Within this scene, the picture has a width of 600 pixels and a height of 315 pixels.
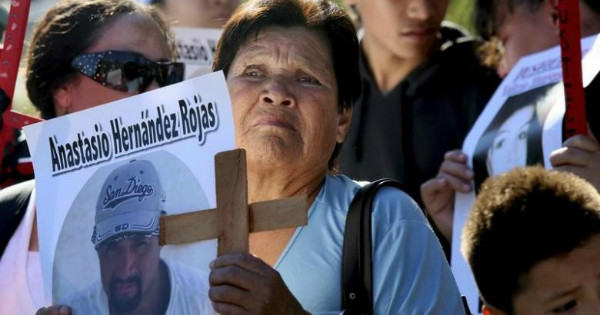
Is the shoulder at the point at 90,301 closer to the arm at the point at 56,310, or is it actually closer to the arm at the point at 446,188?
the arm at the point at 56,310

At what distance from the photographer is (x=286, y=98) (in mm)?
3146

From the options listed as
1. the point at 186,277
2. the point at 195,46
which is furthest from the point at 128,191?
the point at 195,46

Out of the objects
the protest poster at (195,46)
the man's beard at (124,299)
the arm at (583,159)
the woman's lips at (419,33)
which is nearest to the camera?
the man's beard at (124,299)

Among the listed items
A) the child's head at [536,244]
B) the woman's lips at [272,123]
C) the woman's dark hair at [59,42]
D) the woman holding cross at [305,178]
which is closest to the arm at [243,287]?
the woman holding cross at [305,178]

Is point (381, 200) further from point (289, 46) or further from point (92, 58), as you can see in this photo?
point (92, 58)

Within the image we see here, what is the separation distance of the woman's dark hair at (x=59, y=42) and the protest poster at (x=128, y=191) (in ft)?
3.12

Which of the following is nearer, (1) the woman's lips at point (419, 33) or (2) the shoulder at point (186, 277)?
(2) the shoulder at point (186, 277)

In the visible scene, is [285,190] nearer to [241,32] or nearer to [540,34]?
[241,32]

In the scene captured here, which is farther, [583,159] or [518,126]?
[518,126]

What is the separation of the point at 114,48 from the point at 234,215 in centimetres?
154

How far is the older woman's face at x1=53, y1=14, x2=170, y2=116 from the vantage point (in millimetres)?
4090

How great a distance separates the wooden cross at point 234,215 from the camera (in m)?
2.70

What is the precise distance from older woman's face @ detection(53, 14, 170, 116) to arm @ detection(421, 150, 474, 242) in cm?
92

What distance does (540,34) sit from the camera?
4367mm
